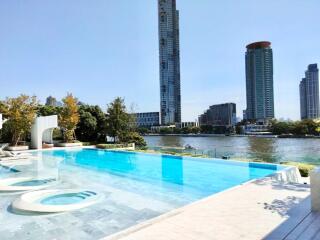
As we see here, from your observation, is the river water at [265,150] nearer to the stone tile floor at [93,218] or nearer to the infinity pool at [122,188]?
the infinity pool at [122,188]

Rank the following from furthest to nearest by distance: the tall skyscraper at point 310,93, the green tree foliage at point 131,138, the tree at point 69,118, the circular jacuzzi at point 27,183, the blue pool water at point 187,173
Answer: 1. the tall skyscraper at point 310,93
2. the green tree foliage at point 131,138
3. the tree at point 69,118
4. the circular jacuzzi at point 27,183
5. the blue pool water at point 187,173

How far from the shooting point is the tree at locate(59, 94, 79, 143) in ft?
84.7

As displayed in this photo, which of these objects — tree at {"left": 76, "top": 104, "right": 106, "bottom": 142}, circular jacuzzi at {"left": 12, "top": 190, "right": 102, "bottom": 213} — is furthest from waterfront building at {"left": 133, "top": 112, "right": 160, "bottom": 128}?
circular jacuzzi at {"left": 12, "top": 190, "right": 102, "bottom": 213}

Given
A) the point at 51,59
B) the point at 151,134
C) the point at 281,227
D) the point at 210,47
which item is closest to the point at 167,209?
the point at 281,227

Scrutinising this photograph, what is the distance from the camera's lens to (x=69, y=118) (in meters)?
25.8

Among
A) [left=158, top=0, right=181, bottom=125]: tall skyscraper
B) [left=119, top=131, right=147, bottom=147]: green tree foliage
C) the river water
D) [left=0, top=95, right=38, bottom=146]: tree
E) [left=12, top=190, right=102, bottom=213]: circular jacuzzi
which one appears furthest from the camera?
[left=158, top=0, right=181, bottom=125]: tall skyscraper

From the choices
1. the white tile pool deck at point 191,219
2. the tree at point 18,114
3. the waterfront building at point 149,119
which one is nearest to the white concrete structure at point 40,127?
the tree at point 18,114

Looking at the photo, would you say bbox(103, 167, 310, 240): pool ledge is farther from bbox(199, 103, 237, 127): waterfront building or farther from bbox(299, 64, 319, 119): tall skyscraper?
bbox(199, 103, 237, 127): waterfront building

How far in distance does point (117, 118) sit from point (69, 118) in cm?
452

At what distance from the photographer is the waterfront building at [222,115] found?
429 feet

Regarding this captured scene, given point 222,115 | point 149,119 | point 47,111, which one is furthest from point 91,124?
point 222,115

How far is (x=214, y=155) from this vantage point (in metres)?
15.8

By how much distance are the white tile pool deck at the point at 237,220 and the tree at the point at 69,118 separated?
70.2 ft

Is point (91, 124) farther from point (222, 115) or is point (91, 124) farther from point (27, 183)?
point (222, 115)
